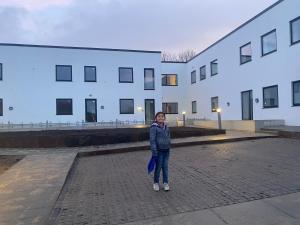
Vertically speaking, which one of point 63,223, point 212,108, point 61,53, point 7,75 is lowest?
point 63,223

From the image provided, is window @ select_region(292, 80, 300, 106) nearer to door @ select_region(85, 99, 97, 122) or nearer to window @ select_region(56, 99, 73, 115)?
door @ select_region(85, 99, 97, 122)

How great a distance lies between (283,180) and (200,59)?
85.0 feet

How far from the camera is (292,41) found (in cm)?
1888

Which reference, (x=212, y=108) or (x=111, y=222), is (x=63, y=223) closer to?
(x=111, y=222)

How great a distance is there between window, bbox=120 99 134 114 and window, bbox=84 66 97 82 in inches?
120

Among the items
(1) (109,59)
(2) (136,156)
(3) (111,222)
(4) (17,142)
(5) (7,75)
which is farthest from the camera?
(1) (109,59)

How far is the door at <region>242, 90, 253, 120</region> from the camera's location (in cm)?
2372

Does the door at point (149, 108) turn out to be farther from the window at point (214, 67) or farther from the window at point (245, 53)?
the window at point (245, 53)

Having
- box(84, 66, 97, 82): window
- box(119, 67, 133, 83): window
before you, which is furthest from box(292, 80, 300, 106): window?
box(84, 66, 97, 82): window

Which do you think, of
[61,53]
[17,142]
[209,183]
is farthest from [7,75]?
[209,183]

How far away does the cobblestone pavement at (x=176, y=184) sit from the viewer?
587 centimetres

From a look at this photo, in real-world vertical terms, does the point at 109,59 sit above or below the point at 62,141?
above

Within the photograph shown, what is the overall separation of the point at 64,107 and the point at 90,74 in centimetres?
352

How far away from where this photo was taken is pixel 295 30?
18.8 meters
